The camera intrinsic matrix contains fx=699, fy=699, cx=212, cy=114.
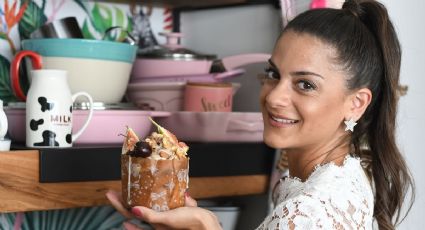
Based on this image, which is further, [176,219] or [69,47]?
[69,47]

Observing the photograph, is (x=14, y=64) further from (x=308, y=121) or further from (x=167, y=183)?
(x=308, y=121)

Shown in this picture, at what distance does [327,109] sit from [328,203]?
0.18 m

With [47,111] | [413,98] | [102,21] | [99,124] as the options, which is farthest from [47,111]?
[413,98]

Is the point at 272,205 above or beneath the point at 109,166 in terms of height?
beneath

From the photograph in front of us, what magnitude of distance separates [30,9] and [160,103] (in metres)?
0.43

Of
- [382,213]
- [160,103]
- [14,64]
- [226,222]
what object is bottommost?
[226,222]

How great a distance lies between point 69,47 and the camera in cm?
162

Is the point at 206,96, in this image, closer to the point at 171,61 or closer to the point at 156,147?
the point at 171,61

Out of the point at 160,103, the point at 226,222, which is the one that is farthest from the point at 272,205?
the point at 160,103

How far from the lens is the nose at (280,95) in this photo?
1.28 meters

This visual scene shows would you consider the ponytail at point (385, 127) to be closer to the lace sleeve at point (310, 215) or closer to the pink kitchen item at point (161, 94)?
the lace sleeve at point (310, 215)

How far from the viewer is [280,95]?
128cm

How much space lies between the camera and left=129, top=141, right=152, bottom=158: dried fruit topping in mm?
1170

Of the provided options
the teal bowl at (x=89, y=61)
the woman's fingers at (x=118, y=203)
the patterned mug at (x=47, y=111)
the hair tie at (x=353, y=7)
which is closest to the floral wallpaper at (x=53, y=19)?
the teal bowl at (x=89, y=61)
